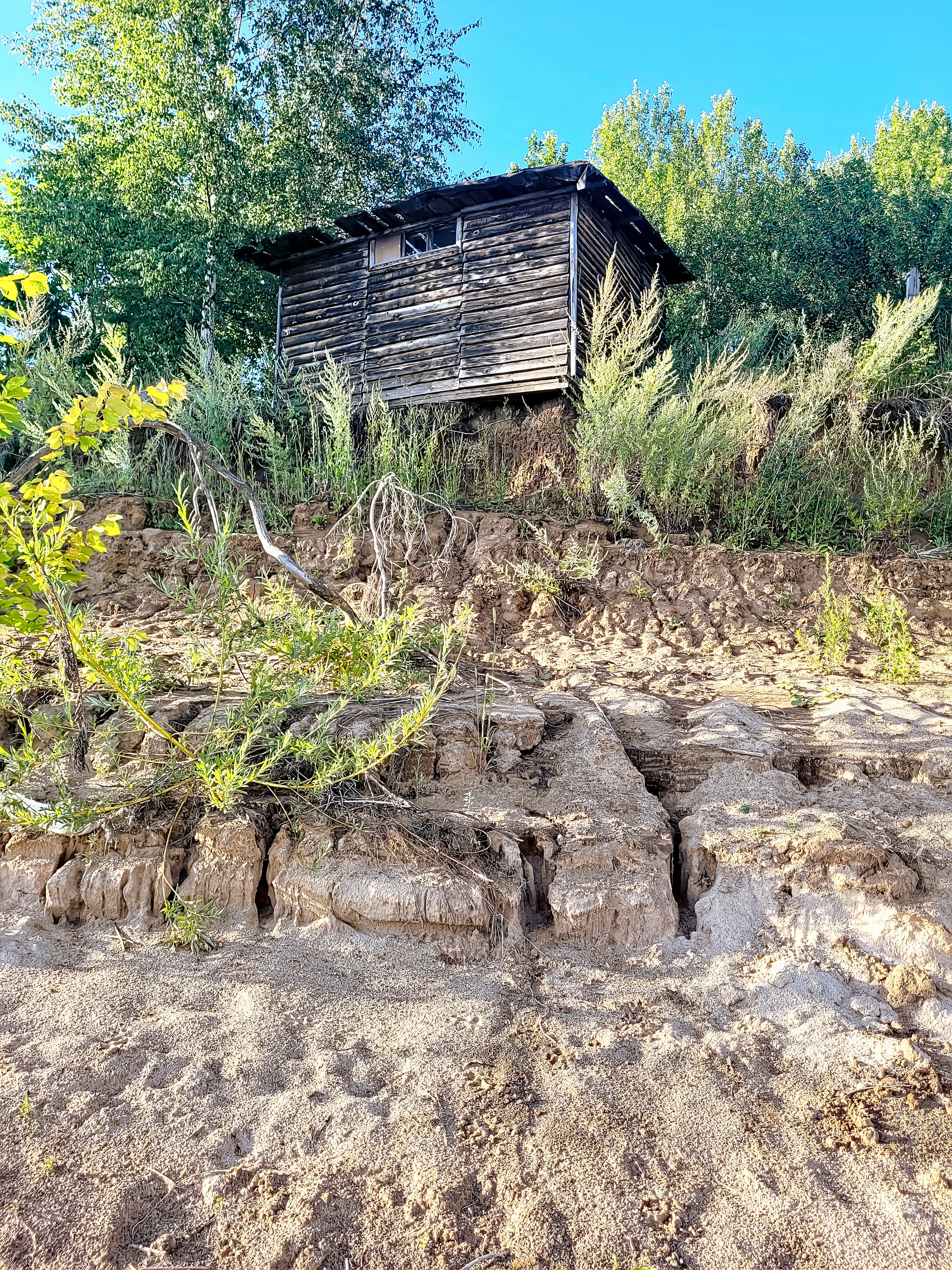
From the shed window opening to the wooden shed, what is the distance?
2 centimetres

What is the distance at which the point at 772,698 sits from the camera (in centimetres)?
411

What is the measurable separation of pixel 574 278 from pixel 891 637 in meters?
7.84

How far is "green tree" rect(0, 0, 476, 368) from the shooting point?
559 inches

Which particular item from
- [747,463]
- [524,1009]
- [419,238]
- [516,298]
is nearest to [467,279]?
[516,298]

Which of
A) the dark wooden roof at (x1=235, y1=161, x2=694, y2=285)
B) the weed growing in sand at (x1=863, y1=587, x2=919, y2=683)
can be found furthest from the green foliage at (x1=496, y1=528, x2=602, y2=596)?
the dark wooden roof at (x1=235, y1=161, x2=694, y2=285)

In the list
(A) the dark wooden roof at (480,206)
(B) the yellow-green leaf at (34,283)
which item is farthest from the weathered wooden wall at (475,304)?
(B) the yellow-green leaf at (34,283)

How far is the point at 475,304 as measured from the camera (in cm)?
1130

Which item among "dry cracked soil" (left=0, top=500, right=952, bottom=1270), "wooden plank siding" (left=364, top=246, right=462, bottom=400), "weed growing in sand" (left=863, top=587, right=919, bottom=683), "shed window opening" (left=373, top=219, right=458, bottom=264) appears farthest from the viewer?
"shed window opening" (left=373, top=219, right=458, bottom=264)

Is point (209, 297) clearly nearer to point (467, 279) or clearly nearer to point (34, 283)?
point (467, 279)

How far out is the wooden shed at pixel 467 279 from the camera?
10.7 metres

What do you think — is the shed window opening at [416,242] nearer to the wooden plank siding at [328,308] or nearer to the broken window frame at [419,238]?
the broken window frame at [419,238]

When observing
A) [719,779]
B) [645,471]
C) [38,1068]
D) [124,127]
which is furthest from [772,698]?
[124,127]

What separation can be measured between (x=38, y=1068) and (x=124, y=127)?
63.3 feet

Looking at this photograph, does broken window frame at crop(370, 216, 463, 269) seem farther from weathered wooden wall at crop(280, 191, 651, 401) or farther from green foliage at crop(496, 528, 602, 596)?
green foliage at crop(496, 528, 602, 596)
